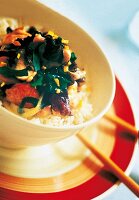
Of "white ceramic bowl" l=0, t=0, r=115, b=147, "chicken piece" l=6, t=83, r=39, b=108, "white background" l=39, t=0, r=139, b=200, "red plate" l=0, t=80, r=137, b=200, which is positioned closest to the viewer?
"red plate" l=0, t=80, r=137, b=200

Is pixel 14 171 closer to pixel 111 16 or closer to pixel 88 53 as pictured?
pixel 88 53

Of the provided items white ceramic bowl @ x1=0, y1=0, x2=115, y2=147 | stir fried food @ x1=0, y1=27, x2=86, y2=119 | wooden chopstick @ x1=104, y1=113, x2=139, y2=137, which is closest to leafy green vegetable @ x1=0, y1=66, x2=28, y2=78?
stir fried food @ x1=0, y1=27, x2=86, y2=119

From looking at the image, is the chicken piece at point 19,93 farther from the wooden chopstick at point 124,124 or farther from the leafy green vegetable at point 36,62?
the wooden chopstick at point 124,124

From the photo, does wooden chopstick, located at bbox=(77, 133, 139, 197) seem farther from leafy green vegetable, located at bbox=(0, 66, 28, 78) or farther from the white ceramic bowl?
leafy green vegetable, located at bbox=(0, 66, 28, 78)

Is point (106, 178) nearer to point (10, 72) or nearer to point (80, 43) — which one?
point (10, 72)

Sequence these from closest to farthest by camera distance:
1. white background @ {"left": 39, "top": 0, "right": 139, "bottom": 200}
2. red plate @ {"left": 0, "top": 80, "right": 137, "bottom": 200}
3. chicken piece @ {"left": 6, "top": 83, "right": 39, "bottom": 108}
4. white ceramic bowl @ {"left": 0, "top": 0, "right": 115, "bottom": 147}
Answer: red plate @ {"left": 0, "top": 80, "right": 137, "bottom": 200}
chicken piece @ {"left": 6, "top": 83, "right": 39, "bottom": 108}
white ceramic bowl @ {"left": 0, "top": 0, "right": 115, "bottom": 147}
white background @ {"left": 39, "top": 0, "right": 139, "bottom": 200}

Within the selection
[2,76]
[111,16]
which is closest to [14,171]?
[2,76]
